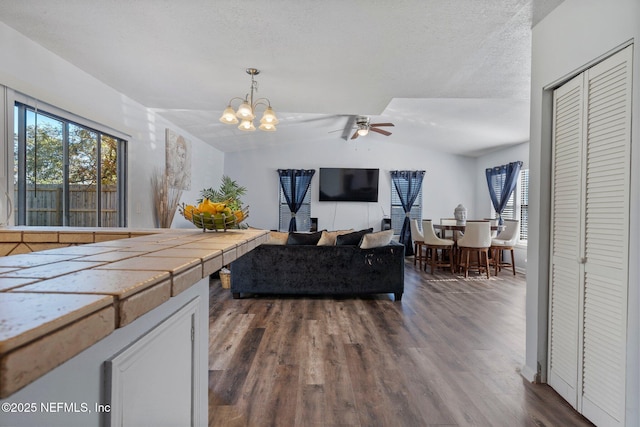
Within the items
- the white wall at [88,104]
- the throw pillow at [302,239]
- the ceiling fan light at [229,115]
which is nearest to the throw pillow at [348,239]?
the throw pillow at [302,239]

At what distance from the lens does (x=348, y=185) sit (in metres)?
7.94

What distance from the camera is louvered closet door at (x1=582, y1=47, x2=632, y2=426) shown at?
1.63m

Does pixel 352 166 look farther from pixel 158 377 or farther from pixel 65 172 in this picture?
→ pixel 158 377

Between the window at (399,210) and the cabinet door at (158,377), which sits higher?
the window at (399,210)

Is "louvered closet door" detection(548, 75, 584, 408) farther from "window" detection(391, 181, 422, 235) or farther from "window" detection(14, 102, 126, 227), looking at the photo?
"window" detection(391, 181, 422, 235)

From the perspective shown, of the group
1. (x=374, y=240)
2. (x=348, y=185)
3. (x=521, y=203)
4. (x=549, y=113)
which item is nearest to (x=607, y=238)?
(x=549, y=113)

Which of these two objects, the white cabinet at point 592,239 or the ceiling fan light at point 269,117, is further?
the ceiling fan light at point 269,117

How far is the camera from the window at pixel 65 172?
101 inches

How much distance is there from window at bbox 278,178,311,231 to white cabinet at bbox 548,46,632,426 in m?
6.14

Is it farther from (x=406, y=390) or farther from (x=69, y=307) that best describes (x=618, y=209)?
(x=69, y=307)

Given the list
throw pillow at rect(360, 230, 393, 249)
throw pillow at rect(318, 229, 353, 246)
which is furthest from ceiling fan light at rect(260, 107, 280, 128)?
throw pillow at rect(360, 230, 393, 249)

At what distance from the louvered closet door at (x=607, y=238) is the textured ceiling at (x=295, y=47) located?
2.40 feet

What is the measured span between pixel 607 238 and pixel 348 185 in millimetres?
6305

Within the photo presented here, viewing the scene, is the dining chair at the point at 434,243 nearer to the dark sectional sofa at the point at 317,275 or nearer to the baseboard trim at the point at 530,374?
the dark sectional sofa at the point at 317,275
